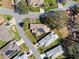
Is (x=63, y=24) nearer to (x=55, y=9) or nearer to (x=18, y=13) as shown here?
(x=55, y=9)

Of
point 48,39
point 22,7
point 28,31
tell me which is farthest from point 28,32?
point 22,7

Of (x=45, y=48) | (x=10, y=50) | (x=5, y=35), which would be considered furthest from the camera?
(x=45, y=48)

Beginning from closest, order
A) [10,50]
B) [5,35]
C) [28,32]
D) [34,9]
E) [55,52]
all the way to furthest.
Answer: [10,50]
[55,52]
[5,35]
[28,32]
[34,9]

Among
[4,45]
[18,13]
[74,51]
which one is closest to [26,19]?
[18,13]

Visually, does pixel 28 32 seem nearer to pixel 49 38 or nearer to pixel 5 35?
pixel 49 38

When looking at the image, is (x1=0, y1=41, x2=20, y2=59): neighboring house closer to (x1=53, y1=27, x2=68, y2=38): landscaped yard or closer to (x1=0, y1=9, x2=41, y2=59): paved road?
(x1=0, y1=9, x2=41, y2=59): paved road

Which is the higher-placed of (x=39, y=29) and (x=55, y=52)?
(x=39, y=29)
